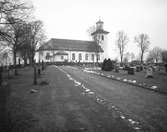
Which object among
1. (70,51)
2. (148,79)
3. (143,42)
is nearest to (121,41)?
(143,42)

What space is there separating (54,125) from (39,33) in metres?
37.9

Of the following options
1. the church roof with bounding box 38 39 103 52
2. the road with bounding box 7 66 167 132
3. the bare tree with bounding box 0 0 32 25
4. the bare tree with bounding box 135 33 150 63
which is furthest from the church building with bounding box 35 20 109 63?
the road with bounding box 7 66 167 132

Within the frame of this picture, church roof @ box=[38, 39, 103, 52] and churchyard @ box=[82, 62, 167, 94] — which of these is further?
church roof @ box=[38, 39, 103, 52]

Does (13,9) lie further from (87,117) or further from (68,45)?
(68,45)

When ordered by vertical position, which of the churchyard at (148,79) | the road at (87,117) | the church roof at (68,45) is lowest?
the road at (87,117)

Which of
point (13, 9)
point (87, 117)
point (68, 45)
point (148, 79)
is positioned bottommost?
point (87, 117)

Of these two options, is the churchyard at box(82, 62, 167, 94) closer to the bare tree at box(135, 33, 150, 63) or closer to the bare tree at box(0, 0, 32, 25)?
the bare tree at box(0, 0, 32, 25)

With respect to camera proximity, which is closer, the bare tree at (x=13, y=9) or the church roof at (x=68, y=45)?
the bare tree at (x=13, y=9)

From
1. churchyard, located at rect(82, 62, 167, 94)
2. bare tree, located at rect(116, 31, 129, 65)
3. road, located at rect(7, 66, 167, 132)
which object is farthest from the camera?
bare tree, located at rect(116, 31, 129, 65)

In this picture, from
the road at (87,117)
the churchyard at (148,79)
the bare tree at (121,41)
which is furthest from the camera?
the bare tree at (121,41)

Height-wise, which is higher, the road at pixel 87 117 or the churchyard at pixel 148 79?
the churchyard at pixel 148 79

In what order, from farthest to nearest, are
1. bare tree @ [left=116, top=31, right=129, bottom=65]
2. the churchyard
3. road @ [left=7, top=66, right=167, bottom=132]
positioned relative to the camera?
1. bare tree @ [left=116, top=31, right=129, bottom=65]
2. the churchyard
3. road @ [left=7, top=66, right=167, bottom=132]

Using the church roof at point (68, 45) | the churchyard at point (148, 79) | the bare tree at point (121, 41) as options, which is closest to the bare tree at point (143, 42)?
the bare tree at point (121, 41)

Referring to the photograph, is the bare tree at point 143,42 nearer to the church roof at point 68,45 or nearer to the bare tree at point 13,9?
the church roof at point 68,45
